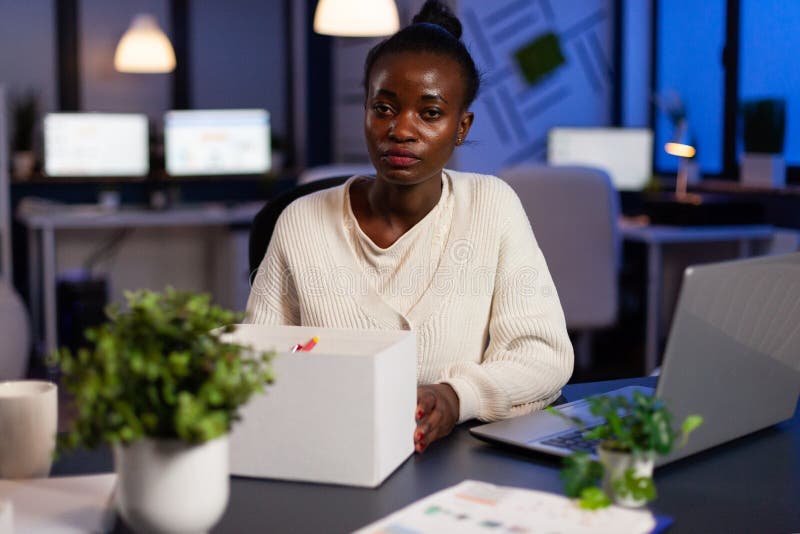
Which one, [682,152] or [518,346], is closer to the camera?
[518,346]

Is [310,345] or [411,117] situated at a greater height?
[411,117]

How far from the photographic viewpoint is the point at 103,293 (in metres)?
5.06

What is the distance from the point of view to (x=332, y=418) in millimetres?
1053

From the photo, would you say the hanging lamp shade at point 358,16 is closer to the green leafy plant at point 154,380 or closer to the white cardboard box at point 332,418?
the white cardboard box at point 332,418

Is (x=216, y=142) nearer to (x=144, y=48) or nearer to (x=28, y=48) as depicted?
(x=144, y=48)

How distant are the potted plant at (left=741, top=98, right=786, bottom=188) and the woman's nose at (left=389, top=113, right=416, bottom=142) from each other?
2.96 m

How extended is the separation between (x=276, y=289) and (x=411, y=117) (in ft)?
1.12

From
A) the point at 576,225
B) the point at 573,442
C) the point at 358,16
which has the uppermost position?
the point at 358,16

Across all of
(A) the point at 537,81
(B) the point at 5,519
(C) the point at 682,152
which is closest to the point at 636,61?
(A) the point at 537,81

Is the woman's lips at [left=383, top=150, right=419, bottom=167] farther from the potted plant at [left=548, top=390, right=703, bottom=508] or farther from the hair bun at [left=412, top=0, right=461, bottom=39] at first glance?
the potted plant at [left=548, top=390, right=703, bottom=508]

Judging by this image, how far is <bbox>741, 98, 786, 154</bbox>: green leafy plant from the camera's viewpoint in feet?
13.3

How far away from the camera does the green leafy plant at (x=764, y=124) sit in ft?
13.3

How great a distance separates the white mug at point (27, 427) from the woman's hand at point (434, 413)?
41 cm

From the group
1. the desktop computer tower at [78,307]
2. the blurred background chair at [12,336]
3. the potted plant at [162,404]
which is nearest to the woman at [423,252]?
the potted plant at [162,404]
